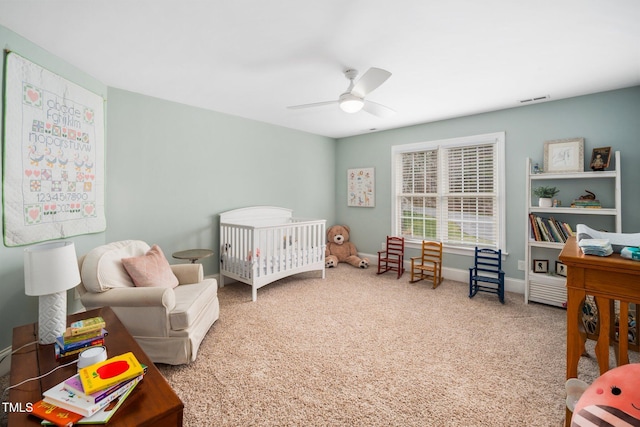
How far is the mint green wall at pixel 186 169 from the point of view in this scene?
2932mm

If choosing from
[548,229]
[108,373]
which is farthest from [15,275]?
[548,229]

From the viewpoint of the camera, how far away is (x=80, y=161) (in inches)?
97.0

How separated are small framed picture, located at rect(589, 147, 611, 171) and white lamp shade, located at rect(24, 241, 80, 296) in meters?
4.36

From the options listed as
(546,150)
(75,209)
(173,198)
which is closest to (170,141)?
(173,198)

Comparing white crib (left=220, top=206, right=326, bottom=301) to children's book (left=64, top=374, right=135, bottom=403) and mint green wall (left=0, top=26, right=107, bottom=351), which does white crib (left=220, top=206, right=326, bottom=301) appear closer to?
mint green wall (left=0, top=26, right=107, bottom=351)

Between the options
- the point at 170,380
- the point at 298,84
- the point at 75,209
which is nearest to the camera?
the point at 170,380

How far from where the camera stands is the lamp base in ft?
4.59

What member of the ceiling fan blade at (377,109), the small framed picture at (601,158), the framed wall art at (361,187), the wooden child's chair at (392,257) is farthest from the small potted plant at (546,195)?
the framed wall art at (361,187)

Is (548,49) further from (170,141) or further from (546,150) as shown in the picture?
(170,141)

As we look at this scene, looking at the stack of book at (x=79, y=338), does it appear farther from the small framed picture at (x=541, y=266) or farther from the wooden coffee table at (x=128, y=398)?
the small framed picture at (x=541, y=266)

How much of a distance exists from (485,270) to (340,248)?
2280 mm

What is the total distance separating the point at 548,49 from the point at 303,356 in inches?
116

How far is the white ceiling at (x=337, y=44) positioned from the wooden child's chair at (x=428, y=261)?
199 cm

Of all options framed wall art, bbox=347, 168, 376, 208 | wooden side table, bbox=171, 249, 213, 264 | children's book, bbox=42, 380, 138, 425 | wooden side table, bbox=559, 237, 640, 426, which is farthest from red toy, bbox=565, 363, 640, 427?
framed wall art, bbox=347, 168, 376, 208
